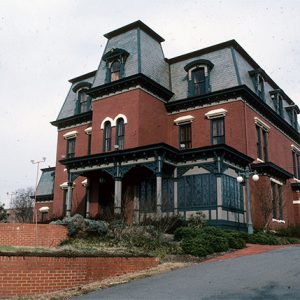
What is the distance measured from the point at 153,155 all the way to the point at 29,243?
27.0 feet

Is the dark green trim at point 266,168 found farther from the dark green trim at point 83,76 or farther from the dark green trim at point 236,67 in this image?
the dark green trim at point 83,76

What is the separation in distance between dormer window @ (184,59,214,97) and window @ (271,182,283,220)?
299 inches

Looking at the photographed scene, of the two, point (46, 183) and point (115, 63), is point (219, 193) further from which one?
point (46, 183)

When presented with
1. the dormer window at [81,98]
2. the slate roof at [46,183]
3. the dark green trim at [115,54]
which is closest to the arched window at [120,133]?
the dark green trim at [115,54]

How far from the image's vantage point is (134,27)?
98.7ft

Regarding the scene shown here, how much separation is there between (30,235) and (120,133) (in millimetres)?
11095

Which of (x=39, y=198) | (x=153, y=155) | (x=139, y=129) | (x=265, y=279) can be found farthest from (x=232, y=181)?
(x=39, y=198)

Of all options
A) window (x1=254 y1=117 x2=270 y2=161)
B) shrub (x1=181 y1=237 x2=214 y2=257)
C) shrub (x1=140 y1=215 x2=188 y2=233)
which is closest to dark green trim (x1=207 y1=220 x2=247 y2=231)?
shrub (x1=140 y1=215 x2=188 y2=233)

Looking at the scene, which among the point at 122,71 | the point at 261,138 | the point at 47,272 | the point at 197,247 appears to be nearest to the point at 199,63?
the point at 122,71

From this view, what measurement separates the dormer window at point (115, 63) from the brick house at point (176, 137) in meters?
0.07

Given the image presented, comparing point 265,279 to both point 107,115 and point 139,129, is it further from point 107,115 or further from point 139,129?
point 107,115

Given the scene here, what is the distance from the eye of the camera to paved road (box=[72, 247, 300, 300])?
30.5ft

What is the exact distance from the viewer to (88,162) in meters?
25.6

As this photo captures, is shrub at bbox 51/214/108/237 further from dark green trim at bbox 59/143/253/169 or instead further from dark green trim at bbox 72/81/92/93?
dark green trim at bbox 72/81/92/93
